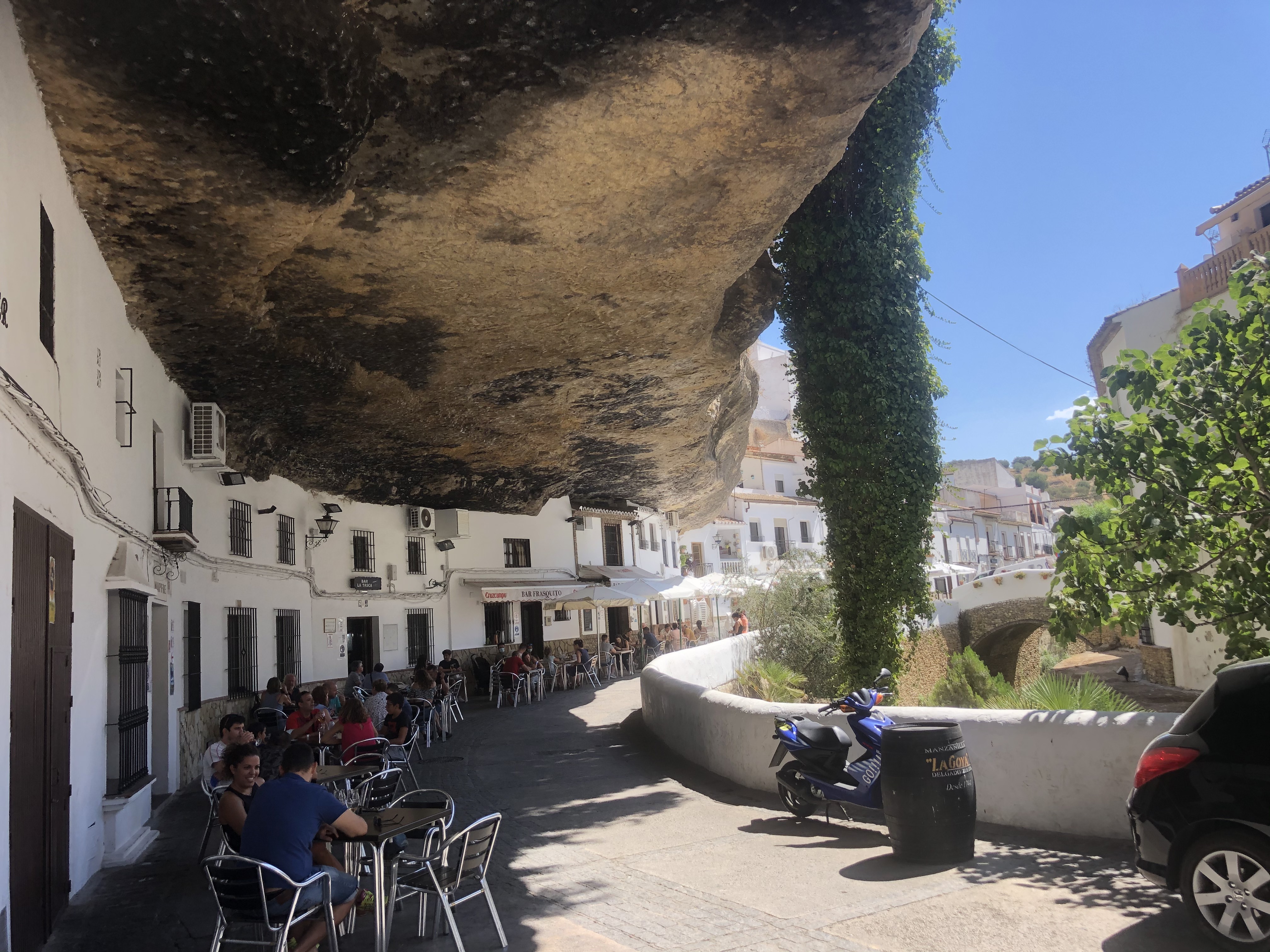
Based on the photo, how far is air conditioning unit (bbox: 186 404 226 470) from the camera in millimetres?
10898

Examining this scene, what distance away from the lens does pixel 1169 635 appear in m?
21.1

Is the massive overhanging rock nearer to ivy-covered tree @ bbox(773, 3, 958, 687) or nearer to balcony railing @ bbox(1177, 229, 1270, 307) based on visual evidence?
ivy-covered tree @ bbox(773, 3, 958, 687)

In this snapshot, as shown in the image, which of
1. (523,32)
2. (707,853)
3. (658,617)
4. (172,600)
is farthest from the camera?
(658,617)

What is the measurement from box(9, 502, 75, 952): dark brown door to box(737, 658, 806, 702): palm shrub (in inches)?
369

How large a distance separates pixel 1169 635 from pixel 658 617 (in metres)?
21.2

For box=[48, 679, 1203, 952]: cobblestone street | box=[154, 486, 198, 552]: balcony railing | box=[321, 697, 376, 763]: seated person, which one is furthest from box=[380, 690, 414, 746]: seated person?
box=[154, 486, 198, 552]: balcony railing

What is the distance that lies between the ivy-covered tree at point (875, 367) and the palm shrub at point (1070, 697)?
345cm

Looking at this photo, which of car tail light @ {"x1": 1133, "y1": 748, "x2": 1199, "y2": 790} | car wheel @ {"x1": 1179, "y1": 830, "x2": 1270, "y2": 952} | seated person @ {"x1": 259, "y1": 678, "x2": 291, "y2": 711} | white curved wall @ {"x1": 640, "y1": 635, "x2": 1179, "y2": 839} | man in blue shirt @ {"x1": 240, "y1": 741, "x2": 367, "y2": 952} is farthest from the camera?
seated person @ {"x1": 259, "y1": 678, "x2": 291, "y2": 711}

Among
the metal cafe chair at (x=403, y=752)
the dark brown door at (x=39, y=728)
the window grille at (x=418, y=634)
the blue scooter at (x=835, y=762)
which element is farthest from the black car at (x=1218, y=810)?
the window grille at (x=418, y=634)

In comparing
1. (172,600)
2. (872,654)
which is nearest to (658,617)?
(872,654)

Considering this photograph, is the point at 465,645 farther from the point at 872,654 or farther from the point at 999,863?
the point at 999,863

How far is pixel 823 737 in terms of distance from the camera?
7.46m

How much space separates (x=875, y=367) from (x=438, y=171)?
7506 mm

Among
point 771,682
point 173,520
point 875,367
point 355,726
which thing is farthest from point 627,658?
point 355,726
